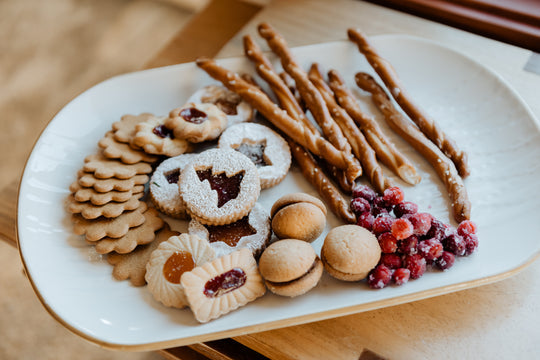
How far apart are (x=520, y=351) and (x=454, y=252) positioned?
10.8 inches

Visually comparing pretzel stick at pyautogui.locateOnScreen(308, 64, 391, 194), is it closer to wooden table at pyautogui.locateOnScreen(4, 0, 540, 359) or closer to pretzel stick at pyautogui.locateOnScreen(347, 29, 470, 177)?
pretzel stick at pyautogui.locateOnScreen(347, 29, 470, 177)

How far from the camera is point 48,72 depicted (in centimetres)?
310

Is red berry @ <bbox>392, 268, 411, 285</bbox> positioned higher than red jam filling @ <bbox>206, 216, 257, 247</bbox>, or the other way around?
red berry @ <bbox>392, 268, 411, 285</bbox>

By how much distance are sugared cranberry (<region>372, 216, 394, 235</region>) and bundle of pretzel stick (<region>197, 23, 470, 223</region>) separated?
0.10m

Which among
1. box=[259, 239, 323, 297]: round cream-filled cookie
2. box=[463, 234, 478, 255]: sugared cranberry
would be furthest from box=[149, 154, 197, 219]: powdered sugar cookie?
box=[463, 234, 478, 255]: sugared cranberry

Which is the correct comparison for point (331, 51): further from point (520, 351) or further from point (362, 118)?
point (520, 351)

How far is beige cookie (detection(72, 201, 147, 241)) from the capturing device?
51.9 inches

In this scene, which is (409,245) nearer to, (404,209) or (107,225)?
(404,209)

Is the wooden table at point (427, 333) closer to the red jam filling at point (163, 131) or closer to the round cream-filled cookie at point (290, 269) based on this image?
the round cream-filled cookie at point (290, 269)

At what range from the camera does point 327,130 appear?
5.10ft

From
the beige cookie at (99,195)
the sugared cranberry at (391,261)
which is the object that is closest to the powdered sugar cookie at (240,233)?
the beige cookie at (99,195)

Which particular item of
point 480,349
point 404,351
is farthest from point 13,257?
point 480,349

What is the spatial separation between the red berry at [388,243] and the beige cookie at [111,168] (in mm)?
720

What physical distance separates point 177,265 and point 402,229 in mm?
561
